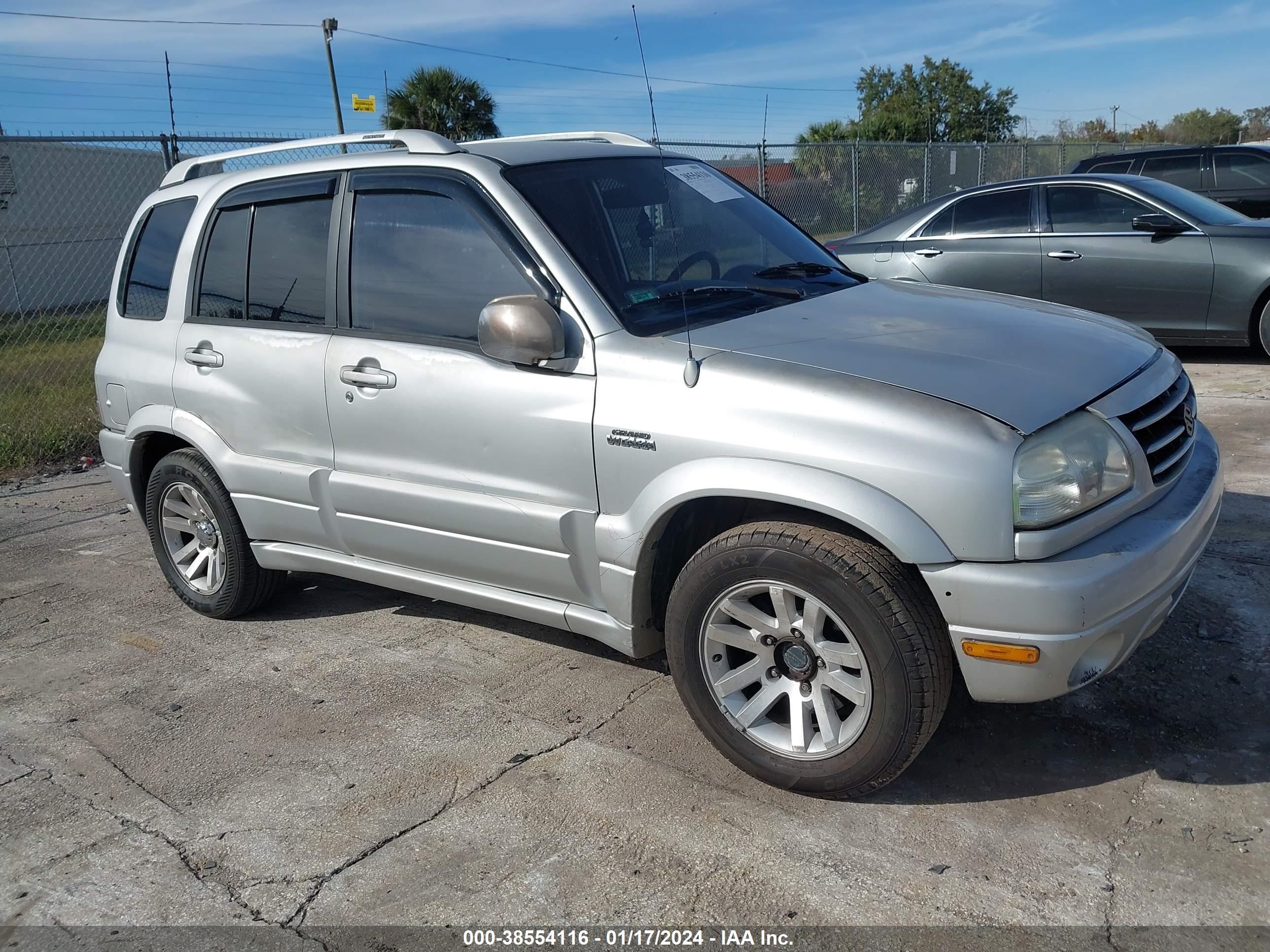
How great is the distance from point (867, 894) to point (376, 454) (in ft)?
7.47

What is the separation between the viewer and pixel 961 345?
320 centimetres

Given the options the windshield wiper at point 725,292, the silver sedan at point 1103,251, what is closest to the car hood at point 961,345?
the windshield wiper at point 725,292

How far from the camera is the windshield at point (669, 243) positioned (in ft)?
11.6

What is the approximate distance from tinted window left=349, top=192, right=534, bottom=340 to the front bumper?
173 centimetres

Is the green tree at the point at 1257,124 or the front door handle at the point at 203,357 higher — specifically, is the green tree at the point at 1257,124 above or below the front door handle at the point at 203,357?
above

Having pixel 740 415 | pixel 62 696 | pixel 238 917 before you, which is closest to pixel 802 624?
pixel 740 415

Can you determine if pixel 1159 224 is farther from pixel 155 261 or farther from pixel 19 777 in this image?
pixel 19 777

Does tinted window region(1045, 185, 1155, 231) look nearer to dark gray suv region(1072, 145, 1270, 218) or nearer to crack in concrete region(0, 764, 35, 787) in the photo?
dark gray suv region(1072, 145, 1270, 218)

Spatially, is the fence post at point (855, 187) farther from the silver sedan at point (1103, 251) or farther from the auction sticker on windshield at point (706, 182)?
the auction sticker on windshield at point (706, 182)

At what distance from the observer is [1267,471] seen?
5.62 meters

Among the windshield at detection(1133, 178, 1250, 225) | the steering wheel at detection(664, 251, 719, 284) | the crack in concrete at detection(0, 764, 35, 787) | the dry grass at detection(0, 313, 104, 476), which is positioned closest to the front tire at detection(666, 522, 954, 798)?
the steering wheel at detection(664, 251, 719, 284)

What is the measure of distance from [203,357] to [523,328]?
75.8 inches

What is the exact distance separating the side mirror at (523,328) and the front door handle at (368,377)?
619mm

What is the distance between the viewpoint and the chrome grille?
3064 millimetres
